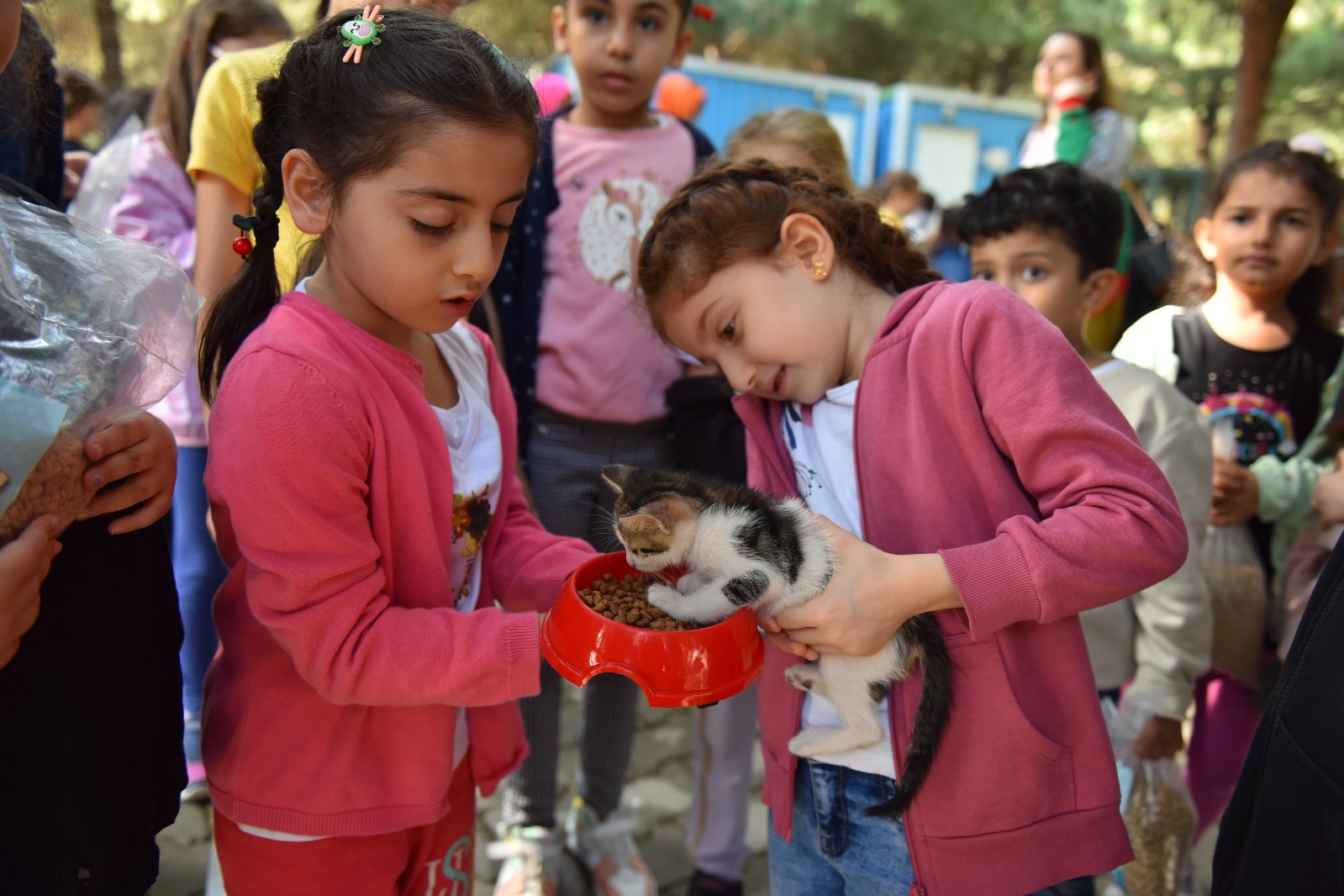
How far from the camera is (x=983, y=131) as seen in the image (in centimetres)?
1609

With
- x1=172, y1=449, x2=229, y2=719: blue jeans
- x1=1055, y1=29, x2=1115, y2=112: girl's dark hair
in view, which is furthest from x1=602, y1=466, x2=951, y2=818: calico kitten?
x1=1055, y1=29, x2=1115, y2=112: girl's dark hair

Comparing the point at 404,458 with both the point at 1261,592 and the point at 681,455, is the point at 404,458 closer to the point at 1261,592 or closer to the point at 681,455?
the point at 681,455

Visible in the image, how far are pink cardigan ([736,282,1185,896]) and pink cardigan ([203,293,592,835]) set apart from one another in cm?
71

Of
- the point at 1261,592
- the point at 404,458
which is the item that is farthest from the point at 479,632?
the point at 1261,592

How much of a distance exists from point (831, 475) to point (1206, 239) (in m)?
2.33

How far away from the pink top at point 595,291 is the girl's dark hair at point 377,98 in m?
1.19

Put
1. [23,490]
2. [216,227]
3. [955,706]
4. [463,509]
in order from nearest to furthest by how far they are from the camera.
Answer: [23,490] < [955,706] < [463,509] < [216,227]

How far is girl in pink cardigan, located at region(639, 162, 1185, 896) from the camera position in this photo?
141 centimetres

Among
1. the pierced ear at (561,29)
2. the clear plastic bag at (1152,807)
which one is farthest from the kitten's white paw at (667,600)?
the pierced ear at (561,29)

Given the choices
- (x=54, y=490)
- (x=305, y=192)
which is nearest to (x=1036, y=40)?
(x=305, y=192)

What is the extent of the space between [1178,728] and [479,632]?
2024mm

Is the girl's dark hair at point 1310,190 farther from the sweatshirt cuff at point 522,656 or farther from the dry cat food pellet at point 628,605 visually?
the sweatshirt cuff at point 522,656

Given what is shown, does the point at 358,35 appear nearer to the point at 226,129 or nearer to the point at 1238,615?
the point at 226,129

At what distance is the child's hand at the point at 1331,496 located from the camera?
7.04 ft
